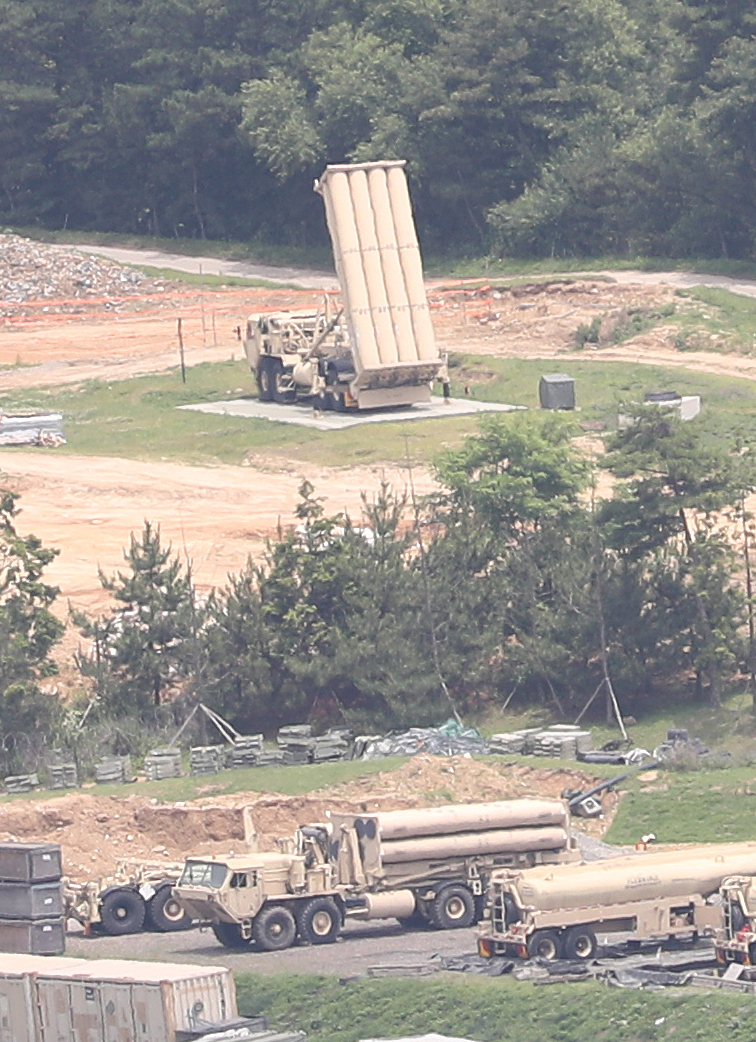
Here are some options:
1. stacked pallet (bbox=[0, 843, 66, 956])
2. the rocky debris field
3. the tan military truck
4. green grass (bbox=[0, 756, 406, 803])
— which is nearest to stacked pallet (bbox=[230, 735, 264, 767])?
green grass (bbox=[0, 756, 406, 803])

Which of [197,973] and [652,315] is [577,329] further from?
[197,973]

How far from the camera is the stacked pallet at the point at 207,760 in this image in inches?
1506

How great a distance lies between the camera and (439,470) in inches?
1912

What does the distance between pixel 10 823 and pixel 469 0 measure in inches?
2120

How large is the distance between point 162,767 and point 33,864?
24.8 feet

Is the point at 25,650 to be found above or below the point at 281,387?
below

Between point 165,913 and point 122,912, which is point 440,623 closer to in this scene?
point 165,913

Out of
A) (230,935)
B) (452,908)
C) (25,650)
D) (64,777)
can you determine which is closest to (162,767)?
(64,777)

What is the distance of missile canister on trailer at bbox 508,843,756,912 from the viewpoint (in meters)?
28.1

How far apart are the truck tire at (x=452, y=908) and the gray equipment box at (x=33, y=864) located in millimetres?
4905

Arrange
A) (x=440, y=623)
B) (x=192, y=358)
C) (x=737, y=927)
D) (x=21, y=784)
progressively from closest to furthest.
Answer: (x=737, y=927), (x=21, y=784), (x=440, y=623), (x=192, y=358)

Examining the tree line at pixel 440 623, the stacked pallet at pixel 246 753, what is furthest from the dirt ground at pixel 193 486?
the tree line at pixel 440 623

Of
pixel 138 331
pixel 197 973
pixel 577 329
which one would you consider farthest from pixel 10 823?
pixel 138 331

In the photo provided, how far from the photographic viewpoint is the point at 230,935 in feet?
100
